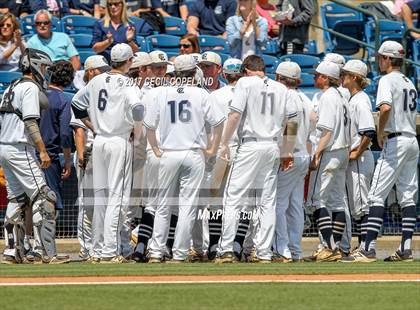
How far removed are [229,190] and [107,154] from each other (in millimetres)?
1353

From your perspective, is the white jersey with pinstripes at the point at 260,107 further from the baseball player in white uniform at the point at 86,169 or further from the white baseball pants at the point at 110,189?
the baseball player in white uniform at the point at 86,169

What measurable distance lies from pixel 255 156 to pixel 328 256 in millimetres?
1591

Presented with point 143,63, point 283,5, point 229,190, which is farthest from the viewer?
point 283,5

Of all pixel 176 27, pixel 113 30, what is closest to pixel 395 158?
pixel 113 30

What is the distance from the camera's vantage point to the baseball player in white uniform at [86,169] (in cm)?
1440

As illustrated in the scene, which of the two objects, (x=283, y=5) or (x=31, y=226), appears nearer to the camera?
(x=31, y=226)

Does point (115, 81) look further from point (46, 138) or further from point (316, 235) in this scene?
point (316, 235)

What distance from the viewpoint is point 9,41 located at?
17.3 meters

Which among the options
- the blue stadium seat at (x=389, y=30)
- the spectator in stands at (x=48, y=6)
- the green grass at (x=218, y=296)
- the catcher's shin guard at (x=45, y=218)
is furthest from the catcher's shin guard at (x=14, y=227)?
the blue stadium seat at (x=389, y=30)

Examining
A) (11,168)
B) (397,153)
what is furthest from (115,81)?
(397,153)

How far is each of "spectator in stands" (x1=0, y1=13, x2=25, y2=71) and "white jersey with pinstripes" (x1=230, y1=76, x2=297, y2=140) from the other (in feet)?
15.4

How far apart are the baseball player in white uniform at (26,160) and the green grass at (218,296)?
9.63 ft

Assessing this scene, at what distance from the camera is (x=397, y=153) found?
45.8 ft

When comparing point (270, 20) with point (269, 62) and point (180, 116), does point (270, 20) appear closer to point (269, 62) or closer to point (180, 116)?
point (269, 62)
